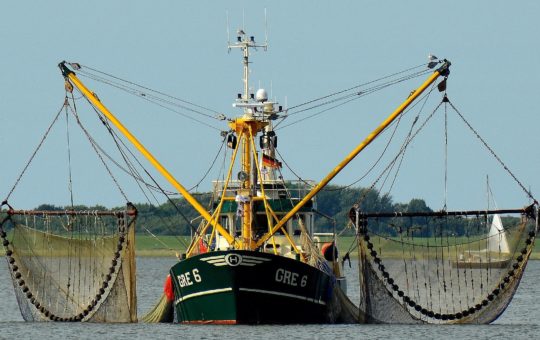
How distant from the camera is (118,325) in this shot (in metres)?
57.5

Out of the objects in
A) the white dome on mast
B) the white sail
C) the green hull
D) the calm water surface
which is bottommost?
the calm water surface

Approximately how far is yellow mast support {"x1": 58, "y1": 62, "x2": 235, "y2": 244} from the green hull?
237 centimetres

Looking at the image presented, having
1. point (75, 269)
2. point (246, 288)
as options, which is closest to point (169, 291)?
point (75, 269)

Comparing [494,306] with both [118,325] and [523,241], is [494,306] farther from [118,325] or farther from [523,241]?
[118,325]

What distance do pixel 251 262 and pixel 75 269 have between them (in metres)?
9.36

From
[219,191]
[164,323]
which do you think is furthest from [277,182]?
[164,323]

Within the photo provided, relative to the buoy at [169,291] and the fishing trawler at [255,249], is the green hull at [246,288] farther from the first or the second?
the buoy at [169,291]

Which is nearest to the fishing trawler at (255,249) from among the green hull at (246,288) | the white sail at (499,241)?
the green hull at (246,288)

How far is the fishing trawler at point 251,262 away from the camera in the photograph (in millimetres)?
51625

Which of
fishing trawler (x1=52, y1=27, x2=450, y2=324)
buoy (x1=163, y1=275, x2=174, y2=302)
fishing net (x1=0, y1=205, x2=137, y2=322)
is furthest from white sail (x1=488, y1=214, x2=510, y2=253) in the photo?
fishing net (x1=0, y1=205, x2=137, y2=322)

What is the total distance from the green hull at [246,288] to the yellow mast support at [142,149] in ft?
7.76

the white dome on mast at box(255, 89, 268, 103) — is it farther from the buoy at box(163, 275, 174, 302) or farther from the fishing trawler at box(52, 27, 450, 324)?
the buoy at box(163, 275, 174, 302)

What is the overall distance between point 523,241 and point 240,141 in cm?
1063

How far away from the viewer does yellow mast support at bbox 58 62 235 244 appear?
54469mm
